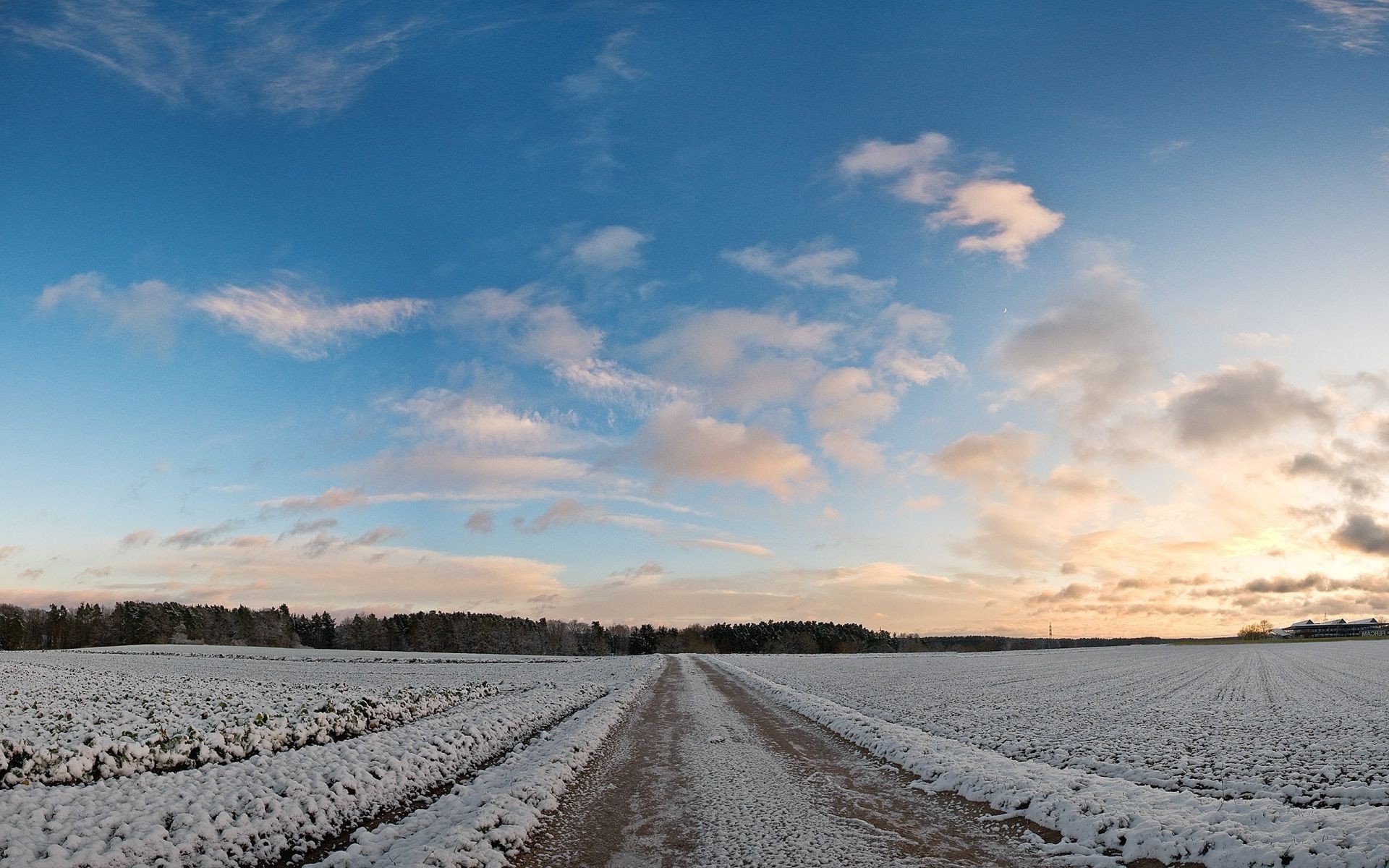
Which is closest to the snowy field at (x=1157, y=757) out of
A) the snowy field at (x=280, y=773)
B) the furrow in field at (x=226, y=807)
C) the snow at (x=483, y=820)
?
the snow at (x=483, y=820)

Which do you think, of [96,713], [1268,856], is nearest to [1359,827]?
[1268,856]

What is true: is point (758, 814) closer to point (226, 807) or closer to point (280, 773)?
point (226, 807)

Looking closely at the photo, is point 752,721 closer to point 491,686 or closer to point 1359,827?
point 1359,827

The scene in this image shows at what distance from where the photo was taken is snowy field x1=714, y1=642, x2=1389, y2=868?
32.0 ft

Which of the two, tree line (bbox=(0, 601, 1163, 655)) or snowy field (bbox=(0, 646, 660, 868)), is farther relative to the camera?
tree line (bbox=(0, 601, 1163, 655))

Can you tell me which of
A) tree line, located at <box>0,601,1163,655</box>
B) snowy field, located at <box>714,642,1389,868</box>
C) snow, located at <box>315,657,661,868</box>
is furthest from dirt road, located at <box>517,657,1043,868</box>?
tree line, located at <box>0,601,1163,655</box>

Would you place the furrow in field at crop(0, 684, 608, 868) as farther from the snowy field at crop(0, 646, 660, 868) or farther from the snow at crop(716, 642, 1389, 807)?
the snow at crop(716, 642, 1389, 807)

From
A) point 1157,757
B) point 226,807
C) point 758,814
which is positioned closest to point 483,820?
point 758,814

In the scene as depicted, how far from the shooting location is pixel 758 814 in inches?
452

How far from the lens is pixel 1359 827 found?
943 centimetres

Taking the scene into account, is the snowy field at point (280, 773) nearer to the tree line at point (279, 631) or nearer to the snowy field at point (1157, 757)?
the snowy field at point (1157, 757)

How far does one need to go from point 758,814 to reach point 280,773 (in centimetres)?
946

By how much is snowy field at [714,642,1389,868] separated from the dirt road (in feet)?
3.94

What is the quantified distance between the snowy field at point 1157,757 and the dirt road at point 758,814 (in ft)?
3.94
